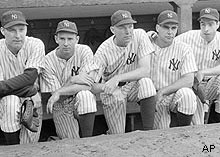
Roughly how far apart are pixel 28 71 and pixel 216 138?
5.37 feet

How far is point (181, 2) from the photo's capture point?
17.8 ft

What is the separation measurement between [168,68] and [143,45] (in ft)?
1.18

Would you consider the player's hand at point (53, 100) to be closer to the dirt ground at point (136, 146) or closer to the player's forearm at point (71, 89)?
the player's forearm at point (71, 89)

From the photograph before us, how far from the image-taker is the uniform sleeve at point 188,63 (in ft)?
14.3

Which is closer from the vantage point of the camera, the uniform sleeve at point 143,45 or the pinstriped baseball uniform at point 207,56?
the uniform sleeve at point 143,45

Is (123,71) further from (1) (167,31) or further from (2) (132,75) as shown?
(1) (167,31)

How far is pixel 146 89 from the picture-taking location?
410 centimetres

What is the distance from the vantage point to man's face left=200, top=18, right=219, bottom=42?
465cm

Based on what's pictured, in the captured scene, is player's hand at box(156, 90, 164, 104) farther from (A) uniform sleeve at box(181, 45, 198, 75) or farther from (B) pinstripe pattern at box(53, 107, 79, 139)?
(B) pinstripe pattern at box(53, 107, 79, 139)

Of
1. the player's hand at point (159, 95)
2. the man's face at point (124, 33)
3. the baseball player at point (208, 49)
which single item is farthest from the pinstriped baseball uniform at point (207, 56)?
the man's face at point (124, 33)

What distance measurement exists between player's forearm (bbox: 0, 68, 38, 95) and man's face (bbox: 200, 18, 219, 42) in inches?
71.2

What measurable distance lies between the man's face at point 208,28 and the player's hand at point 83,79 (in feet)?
4.42

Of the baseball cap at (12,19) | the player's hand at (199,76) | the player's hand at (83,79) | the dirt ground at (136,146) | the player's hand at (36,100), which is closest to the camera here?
the dirt ground at (136,146)

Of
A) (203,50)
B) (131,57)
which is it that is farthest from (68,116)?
(203,50)
